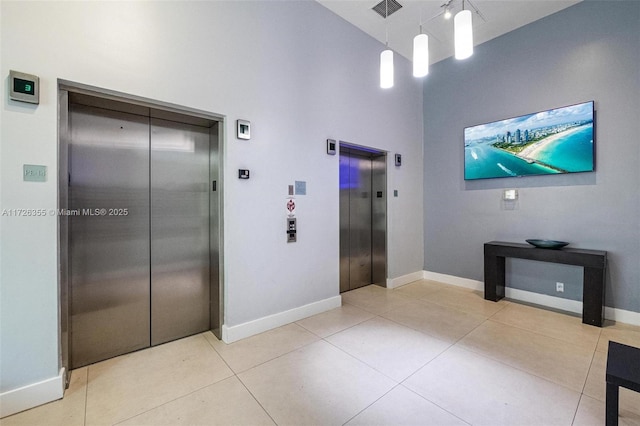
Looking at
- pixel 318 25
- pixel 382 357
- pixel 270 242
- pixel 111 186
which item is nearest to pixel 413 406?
pixel 382 357

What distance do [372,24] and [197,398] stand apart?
480cm

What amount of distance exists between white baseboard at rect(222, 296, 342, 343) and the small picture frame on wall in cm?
198

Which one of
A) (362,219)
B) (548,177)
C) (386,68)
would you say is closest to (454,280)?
(362,219)


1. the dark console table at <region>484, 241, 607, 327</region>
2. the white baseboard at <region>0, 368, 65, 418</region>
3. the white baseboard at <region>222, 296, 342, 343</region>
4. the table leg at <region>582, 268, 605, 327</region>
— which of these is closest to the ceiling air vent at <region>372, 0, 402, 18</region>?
the dark console table at <region>484, 241, 607, 327</region>

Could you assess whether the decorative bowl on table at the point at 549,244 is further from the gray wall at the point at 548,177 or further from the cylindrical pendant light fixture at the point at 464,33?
the cylindrical pendant light fixture at the point at 464,33

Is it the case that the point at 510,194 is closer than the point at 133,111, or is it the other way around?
the point at 133,111

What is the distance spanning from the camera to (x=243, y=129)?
9.11 feet

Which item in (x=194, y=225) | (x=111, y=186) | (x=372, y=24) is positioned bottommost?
(x=194, y=225)

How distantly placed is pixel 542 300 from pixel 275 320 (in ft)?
12.1

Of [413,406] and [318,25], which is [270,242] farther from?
[318,25]

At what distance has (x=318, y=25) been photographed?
3.43 metres

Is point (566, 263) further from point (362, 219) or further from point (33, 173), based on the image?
point (33, 173)

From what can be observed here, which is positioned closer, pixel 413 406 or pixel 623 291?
pixel 413 406

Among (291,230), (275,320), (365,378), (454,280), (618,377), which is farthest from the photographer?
(454,280)
